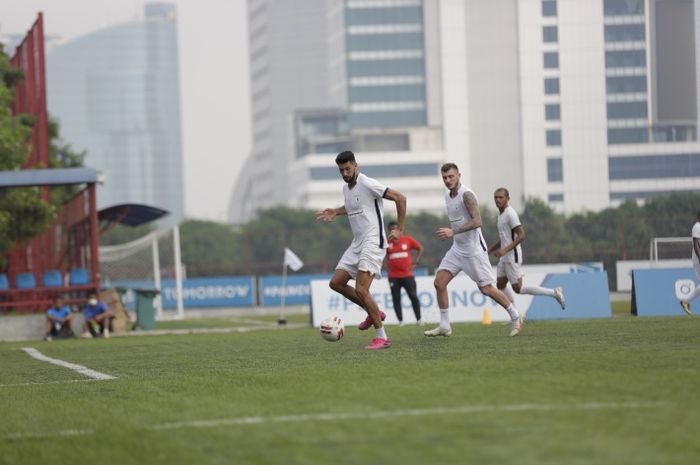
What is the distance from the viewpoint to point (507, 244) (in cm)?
1825

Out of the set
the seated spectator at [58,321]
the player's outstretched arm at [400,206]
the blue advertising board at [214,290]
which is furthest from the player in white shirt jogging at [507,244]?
the blue advertising board at [214,290]

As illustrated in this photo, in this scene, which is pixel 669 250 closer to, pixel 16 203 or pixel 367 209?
pixel 16 203

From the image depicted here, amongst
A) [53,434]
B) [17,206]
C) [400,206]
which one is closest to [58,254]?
[17,206]

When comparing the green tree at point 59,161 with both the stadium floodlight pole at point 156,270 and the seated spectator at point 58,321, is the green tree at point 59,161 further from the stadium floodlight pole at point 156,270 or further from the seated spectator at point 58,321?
the seated spectator at point 58,321

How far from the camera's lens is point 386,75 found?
15388cm

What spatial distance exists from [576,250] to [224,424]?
4320 cm

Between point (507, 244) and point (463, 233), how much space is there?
257 cm

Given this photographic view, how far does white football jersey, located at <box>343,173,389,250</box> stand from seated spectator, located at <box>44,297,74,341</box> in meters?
15.4

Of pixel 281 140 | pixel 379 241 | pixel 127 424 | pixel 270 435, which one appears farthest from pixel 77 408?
pixel 281 140

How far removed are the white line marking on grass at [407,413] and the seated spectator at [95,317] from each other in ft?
68.4

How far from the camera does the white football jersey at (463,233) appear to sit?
50.9ft

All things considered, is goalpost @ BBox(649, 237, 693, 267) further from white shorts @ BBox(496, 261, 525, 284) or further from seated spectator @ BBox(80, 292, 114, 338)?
white shorts @ BBox(496, 261, 525, 284)

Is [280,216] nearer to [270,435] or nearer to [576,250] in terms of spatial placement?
[576,250]

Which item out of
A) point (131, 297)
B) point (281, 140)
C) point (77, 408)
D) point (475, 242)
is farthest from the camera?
point (281, 140)
